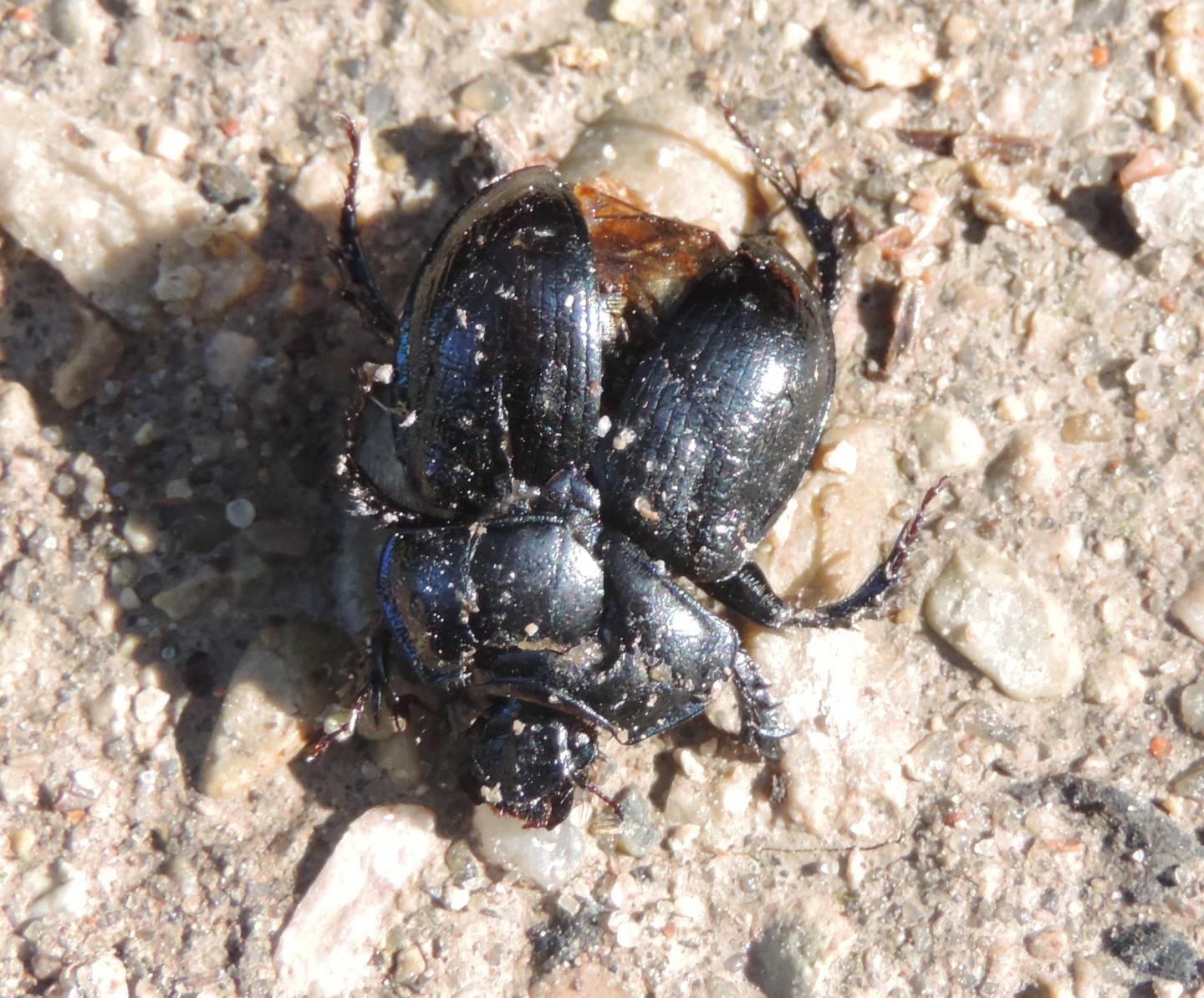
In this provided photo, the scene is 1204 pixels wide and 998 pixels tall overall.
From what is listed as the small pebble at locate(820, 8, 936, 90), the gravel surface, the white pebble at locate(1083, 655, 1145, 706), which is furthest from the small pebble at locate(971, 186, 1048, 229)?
the white pebble at locate(1083, 655, 1145, 706)

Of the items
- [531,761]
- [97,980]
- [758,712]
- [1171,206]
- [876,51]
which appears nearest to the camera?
[531,761]

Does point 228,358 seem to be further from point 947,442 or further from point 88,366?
point 947,442

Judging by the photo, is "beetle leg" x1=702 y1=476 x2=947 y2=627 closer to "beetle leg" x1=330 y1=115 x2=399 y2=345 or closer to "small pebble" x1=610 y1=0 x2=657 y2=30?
Answer: "beetle leg" x1=330 y1=115 x2=399 y2=345

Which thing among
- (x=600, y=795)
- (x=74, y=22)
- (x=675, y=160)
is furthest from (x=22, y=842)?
(x=675, y=160)

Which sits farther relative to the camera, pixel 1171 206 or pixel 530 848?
pixel 1171 206

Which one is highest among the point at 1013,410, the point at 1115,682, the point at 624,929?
the point at 1013,410

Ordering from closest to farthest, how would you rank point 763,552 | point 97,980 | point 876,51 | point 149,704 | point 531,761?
point 531,761 → point 97,980 → point 149,704 → point 763,552 → point 876,51

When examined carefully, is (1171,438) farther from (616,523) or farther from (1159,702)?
(616,523)

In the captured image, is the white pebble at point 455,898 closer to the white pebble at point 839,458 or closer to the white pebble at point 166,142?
the white pebble at point 839,458

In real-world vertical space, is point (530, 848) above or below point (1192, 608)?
below
